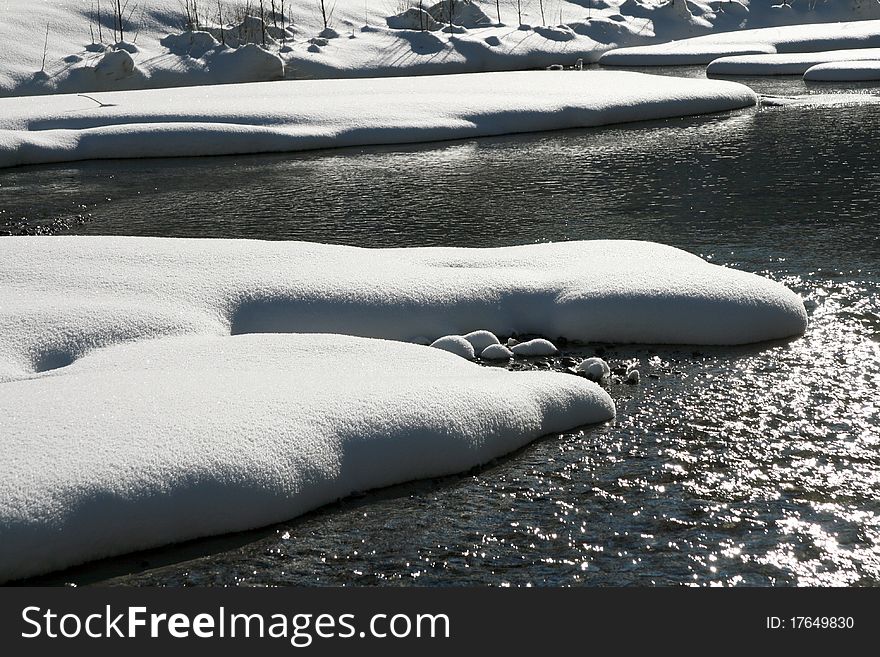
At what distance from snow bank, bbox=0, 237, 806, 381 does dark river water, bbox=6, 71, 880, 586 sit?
1.28 feet

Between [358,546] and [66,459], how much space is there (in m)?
1.76

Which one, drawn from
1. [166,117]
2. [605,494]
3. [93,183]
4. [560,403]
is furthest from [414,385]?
[166,117]

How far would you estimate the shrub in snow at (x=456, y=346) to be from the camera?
8.97 m

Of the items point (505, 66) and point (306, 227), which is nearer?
point (306, 227)

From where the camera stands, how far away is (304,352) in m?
8.12

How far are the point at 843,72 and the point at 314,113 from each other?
1486cm

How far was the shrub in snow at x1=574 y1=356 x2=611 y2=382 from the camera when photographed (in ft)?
28.1

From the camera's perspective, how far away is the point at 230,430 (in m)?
6.61

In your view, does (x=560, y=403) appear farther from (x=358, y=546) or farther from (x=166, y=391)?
(x=166, y=391)

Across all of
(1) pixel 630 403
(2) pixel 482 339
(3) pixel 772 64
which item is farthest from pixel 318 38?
(1) pixel 630 403

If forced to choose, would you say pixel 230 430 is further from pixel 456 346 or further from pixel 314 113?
pixel 314 113

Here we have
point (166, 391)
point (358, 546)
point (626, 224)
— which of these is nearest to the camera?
point (358, 546)

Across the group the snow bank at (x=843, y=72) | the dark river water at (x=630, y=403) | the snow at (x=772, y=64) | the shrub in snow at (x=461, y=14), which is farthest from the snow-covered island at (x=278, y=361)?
the shrub in snow at (x=461, y=14)

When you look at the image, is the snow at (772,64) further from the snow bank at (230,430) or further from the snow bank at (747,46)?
the snow bank at (230,430)
